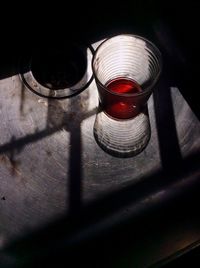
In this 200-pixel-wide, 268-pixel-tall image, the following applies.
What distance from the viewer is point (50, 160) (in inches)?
32.6

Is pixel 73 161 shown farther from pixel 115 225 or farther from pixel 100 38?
pixel 100 38

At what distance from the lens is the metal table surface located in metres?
0.78

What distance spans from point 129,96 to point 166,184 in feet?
0.74

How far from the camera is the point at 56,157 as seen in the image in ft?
2.72

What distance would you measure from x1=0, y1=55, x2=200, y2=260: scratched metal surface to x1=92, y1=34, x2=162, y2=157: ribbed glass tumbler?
0.02 meters

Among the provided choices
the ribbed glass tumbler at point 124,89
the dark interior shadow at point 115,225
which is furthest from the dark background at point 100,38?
the ribbed glass tumbler at point 124,89

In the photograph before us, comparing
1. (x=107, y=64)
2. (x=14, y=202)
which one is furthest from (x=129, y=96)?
(x=14, y=202)

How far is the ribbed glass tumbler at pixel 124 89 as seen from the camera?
2.45 ft

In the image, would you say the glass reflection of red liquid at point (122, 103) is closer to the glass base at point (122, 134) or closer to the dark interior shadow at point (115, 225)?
the glass base at point (122, 134)

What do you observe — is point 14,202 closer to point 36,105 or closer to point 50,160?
point 50,160

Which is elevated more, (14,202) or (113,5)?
(113,5)

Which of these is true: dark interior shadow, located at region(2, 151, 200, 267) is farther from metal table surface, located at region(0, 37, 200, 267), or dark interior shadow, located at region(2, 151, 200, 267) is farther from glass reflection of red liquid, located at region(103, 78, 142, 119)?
glass reflection of red liquid, located at region(103, 78, 142, 119)

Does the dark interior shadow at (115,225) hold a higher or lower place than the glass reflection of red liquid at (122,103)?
lower

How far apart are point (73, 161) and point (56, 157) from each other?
0.13ft
